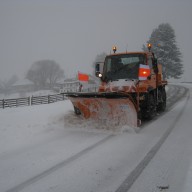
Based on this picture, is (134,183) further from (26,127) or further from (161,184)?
(26,127)

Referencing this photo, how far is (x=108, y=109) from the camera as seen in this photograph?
7.65m

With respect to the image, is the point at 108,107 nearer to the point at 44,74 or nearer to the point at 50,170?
the point at 50,170

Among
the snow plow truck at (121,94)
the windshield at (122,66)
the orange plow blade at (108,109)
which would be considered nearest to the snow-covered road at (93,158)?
the orange plow blade at (108,109)

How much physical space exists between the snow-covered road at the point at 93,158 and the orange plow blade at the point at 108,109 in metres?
0.31

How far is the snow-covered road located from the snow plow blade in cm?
32

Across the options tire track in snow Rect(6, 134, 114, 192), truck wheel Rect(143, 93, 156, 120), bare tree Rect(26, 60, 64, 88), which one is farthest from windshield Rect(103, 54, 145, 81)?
bare tree Rect(26, 60, 64, 88)

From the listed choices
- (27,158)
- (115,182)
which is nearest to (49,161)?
(27,158)

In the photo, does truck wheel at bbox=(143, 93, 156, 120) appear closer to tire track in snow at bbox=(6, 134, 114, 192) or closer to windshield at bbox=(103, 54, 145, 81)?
windshield at bbox=(103, 54, 145, 81)

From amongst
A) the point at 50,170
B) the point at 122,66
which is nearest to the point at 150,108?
the point at 122,66

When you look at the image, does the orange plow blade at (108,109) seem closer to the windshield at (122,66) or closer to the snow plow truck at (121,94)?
the snow plow truck at (121,94)

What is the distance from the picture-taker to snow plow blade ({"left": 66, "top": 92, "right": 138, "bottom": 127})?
721 centimetres

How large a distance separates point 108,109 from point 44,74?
221ft

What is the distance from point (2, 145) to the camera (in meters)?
6.41

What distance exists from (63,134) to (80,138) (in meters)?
0.79
